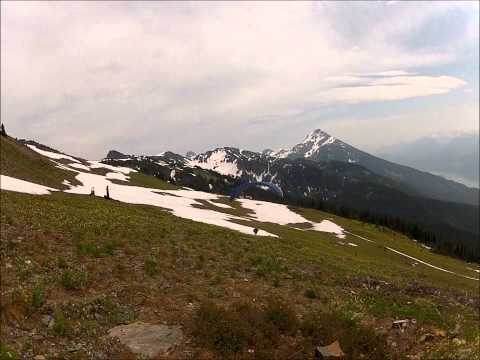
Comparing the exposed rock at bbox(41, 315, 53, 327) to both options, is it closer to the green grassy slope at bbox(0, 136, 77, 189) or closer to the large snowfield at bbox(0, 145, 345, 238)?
the large snowfield at bbox(0, 145, 345, 238)

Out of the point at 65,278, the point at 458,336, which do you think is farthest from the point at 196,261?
the point at 458,336

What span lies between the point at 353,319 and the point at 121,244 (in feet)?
46.0

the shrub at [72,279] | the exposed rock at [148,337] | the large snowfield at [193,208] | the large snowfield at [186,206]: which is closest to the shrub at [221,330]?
the exposed rock at [148,337]

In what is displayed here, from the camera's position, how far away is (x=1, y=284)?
15.9 m

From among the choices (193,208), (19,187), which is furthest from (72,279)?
(193,208)

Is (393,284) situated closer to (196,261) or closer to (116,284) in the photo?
(196,261)

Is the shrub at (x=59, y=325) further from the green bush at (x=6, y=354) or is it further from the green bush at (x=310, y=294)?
the green bush at (x=310, y=294)

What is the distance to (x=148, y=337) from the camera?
14.0 meters

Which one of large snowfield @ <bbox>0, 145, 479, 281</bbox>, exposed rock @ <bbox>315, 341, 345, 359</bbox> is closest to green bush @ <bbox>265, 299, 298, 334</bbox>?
exposed rock @ <bbox>315, 341, 345, 359</bbox>

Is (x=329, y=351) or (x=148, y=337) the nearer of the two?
(x=329, y=351)

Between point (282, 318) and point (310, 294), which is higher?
point (282, 318)

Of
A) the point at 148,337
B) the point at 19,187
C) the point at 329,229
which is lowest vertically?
the point at 329,229

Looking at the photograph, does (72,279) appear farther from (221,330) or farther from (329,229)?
(329,229)

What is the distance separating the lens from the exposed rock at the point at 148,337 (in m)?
13.2
